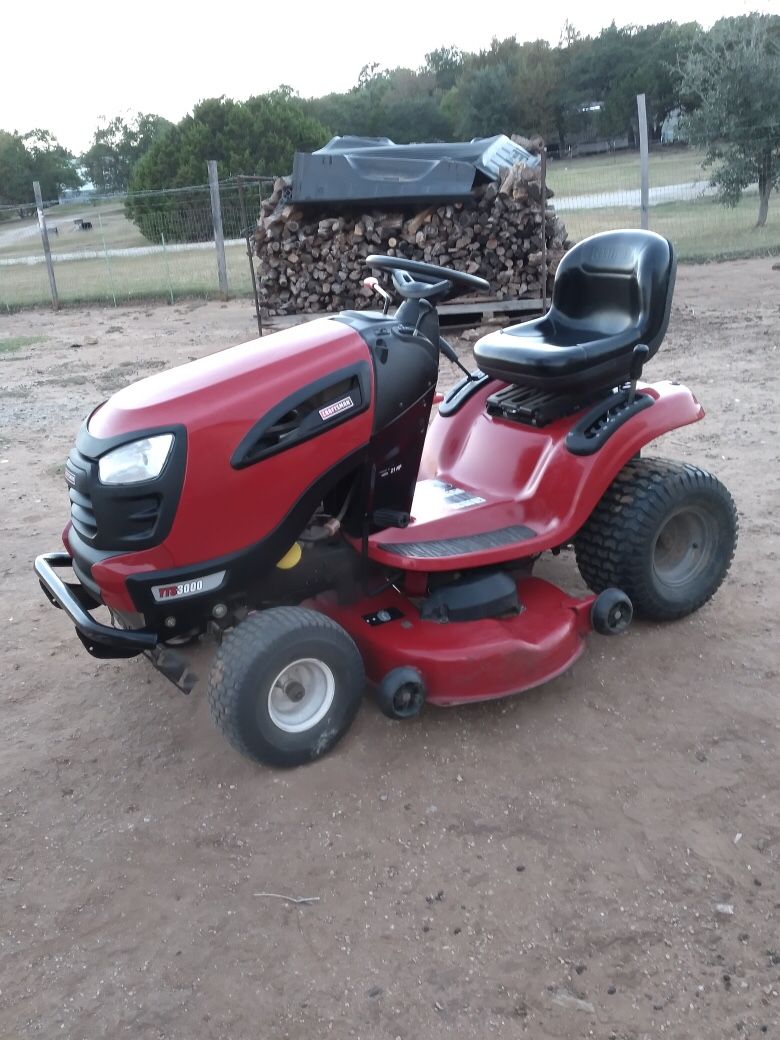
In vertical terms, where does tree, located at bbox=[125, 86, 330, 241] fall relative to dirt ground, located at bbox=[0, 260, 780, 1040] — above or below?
above

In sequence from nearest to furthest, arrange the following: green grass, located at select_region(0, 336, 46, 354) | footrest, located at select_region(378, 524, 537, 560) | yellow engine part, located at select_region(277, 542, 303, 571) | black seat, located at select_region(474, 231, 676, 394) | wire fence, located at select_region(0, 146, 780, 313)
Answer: yellow engine part, located at select_region(277, 542, 303, 571)
footrest, located at select_region(378, 524, 537, 560)
black seat, located at select_region(474, 231, 676, 394)
green grass, located at select_region(0, 336, 46, 354)
wire fence, located at select_region(0, 146, 780, 313)

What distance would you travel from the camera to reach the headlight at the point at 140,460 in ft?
8.70

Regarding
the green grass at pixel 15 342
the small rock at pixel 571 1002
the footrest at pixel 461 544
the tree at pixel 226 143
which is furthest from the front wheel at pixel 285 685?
the tree at pixel 226 143

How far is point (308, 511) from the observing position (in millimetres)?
2889

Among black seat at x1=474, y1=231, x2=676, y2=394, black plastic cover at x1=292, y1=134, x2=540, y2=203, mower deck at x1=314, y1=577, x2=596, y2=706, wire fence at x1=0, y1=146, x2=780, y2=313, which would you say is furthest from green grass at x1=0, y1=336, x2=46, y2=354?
mower deck at x1=314, y1=577, x2=596, y2=706

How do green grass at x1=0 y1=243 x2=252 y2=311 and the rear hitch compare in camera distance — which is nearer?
the rear hitch

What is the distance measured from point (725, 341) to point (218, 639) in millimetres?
6685

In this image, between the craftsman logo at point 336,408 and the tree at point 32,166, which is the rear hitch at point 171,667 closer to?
the craftsman logo at point 336,408

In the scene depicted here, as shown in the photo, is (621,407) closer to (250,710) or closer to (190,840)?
(250,710)

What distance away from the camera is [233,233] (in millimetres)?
18469

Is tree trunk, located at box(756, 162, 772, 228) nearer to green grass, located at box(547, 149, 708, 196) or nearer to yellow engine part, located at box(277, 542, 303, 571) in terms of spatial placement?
green grass, located at box(547, 149, 708, 196)

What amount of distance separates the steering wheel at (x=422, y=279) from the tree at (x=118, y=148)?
51.8 m

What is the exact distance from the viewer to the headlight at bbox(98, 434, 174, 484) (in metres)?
2.65

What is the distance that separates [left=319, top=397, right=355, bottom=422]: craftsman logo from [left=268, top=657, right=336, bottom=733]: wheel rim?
0.74 metres
